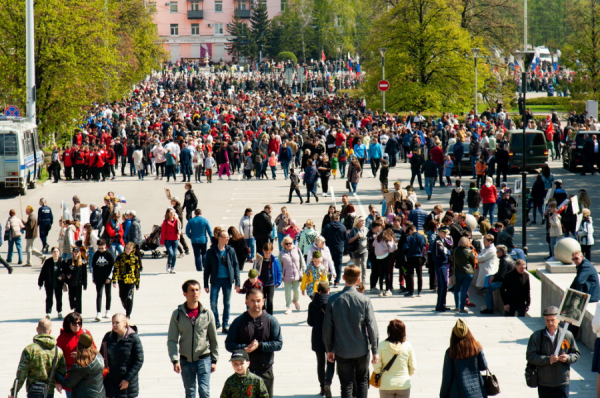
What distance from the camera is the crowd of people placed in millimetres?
9141

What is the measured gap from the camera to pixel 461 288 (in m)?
15.8

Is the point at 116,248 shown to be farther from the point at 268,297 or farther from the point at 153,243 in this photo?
the point at 268,297

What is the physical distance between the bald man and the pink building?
13443 centimetres

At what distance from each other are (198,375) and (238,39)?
126309mm

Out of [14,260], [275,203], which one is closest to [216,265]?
[14,260]

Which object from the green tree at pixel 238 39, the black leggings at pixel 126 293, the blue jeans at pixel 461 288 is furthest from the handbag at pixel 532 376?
the green tree at pixel 238 39

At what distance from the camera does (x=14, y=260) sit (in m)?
23.3

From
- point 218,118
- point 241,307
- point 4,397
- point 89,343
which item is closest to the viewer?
point 89,343

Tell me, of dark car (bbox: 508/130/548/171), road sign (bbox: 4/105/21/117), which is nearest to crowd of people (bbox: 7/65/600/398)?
dark car (bbox: 508/130/548/171)

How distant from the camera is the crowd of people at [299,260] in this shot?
360 inches

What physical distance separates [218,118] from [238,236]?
36319 millimetres

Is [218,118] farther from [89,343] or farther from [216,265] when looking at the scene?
[89,343]

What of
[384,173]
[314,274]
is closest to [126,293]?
[314,274]

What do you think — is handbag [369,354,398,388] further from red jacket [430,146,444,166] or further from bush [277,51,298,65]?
bush [277,51,298,65]
